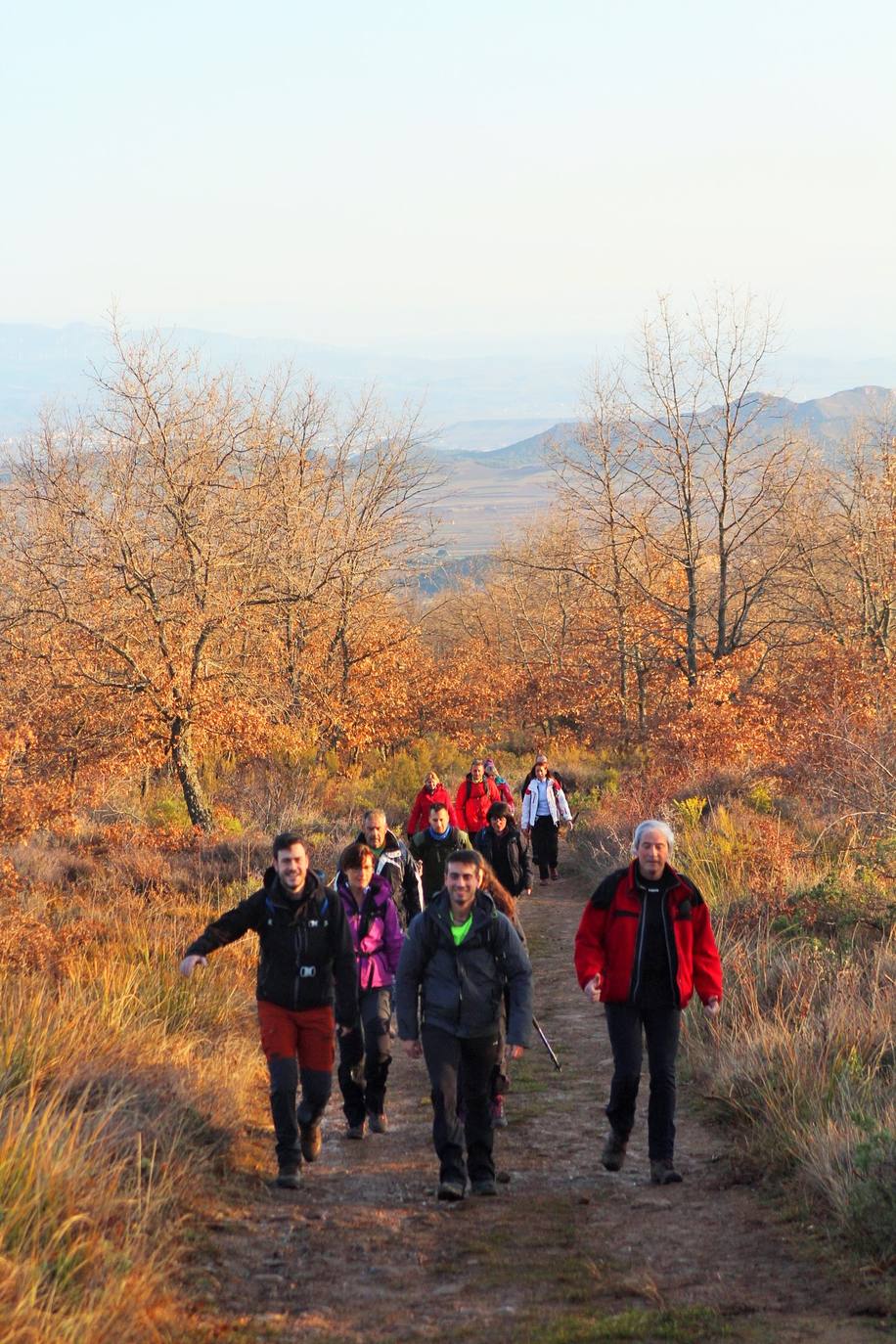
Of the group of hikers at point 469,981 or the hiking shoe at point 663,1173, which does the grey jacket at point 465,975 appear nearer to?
the group of hikers at point 469,981

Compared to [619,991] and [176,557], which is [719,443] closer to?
→ [176,557]

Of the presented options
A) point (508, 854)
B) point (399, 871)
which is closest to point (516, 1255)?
point (399, 871)

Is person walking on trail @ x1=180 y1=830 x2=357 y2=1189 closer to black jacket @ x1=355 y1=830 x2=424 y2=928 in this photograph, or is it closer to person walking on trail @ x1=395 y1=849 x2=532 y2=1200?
person walking on trail @ x1=395 y1=849 x2=532 y2=1200

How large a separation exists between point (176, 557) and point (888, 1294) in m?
17.5

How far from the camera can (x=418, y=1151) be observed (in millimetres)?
7297

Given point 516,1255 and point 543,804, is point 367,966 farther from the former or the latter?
point 543,804

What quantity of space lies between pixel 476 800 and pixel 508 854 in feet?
8.55

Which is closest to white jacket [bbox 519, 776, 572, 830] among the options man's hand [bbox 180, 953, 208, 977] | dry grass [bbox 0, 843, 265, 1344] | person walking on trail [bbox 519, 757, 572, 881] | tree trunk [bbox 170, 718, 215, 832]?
person walking on trail [bbox 519, 757, 572, 881]

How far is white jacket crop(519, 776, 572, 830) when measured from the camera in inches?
666

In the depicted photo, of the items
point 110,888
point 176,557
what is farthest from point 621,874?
point 176,557

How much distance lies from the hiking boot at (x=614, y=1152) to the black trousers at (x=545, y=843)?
10.4 m

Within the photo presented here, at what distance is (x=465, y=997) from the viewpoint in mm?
6434

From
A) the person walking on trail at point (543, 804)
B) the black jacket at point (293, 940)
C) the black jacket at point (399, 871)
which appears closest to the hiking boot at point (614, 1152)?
the black jacket at point (293, 940)

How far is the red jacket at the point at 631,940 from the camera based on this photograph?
650 centimetres
